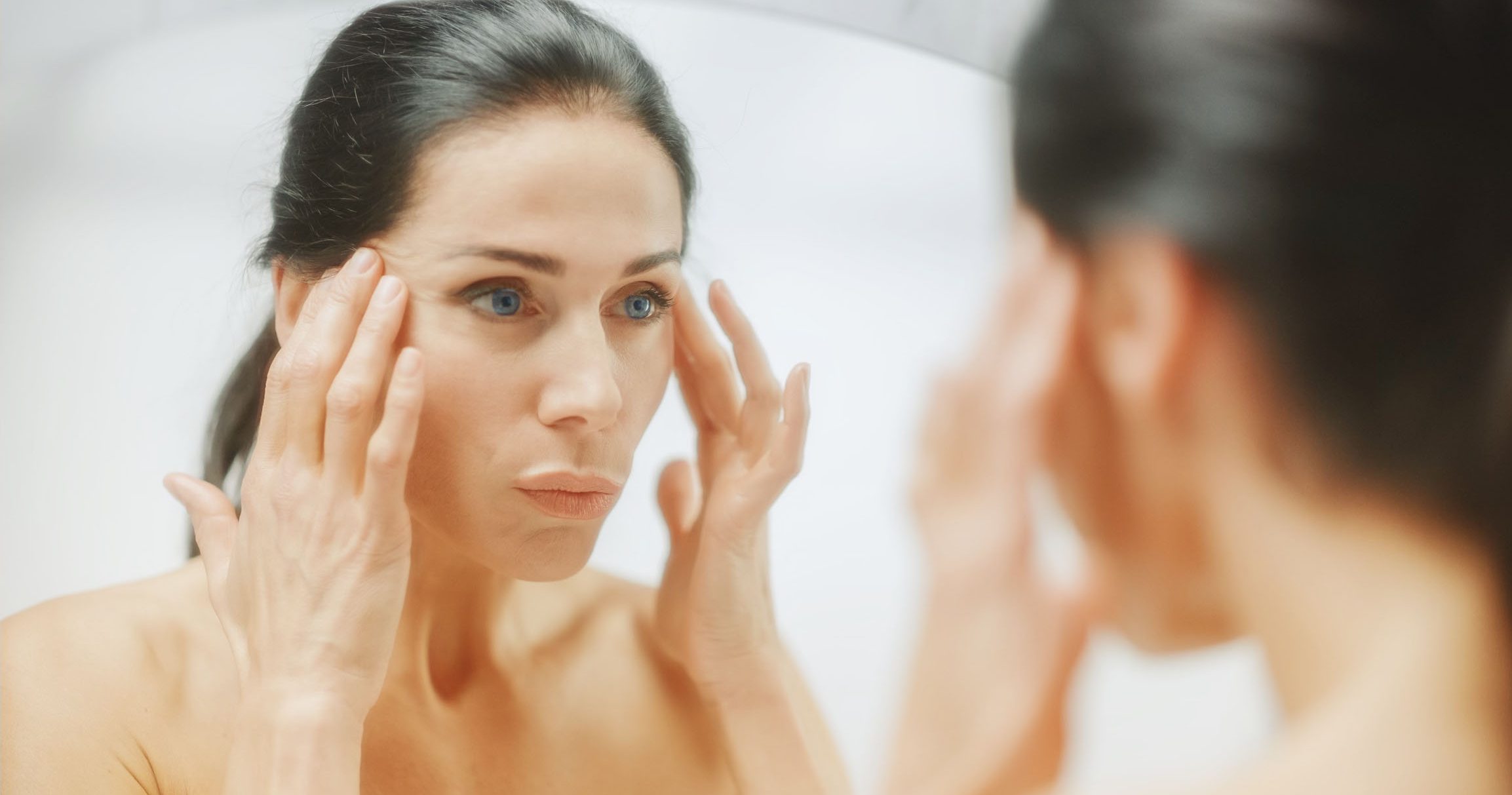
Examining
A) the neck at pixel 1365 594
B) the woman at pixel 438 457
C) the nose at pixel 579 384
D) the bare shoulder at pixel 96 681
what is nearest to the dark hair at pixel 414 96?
the woman at pixel 438 457

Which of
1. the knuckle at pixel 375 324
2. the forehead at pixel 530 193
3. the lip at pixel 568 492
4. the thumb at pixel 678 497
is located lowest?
the thumb at pixel 678 497

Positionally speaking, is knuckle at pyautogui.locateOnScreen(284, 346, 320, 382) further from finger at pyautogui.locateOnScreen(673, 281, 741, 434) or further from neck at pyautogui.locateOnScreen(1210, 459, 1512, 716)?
neck at pyautogui.locateOnScreen(1210, 459, 1512, 716)

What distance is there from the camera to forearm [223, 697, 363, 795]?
23.6 inches

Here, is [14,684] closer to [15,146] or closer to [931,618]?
[15,146]

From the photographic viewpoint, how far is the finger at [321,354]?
62cm

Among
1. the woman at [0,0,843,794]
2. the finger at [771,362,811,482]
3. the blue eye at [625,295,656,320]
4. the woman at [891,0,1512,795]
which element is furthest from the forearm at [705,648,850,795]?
the woman at [891,0,1512,795]

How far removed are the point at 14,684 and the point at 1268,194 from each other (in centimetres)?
67

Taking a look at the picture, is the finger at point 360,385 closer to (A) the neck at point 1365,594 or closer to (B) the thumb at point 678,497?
(B) the thumb at point 678,497

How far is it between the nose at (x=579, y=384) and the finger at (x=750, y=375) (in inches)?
4.2

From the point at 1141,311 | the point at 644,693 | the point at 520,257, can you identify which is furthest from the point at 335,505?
the point at 1141,311

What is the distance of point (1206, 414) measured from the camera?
434mm

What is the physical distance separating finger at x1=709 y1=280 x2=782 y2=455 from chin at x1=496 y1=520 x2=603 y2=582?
0.36ft

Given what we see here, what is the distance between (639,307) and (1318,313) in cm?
35

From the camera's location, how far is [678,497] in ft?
2.56
